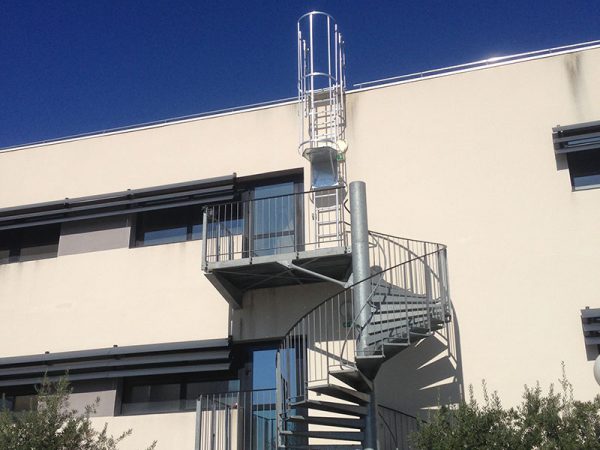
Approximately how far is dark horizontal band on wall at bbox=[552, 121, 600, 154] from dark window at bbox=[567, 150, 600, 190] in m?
0.21

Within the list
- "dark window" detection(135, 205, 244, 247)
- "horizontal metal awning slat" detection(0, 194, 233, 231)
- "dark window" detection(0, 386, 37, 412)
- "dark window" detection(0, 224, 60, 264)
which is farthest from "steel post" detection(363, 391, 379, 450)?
"dark window" detection(0, 224, 60, 264)

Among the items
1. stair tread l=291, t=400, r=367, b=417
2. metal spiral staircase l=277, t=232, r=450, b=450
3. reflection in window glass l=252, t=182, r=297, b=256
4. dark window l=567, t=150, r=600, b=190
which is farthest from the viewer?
reflection in window glass l=252, t=182, r=297, b=256

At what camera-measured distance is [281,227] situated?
11820 mm

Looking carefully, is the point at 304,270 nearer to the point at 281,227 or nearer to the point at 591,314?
the point at 281,227

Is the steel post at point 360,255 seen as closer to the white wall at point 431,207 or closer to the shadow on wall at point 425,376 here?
the white wall at point 431,207

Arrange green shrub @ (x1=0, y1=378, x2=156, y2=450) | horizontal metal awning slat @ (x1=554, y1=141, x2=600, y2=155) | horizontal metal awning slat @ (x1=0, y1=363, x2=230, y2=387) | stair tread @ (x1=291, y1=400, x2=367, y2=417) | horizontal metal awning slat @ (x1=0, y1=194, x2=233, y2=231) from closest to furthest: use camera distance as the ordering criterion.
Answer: green shrub @ (x1=0, y1=378, x2=156, y2=450), stair tread @ (x1=291, y1=400, x2=367, y2=417), horizontal metal awning slat @ (x1=554, y1=141, x2=600, y2=155), horizontal metal awning slat @ (x1=0, y1=363, x2=230, y2=387), horizontal metal awning slat @ (x1=0, y1=194, x2=233, y2=231)

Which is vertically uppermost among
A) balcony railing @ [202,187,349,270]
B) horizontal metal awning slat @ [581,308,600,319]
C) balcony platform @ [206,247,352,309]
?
balcony railing @ [202,187,349,270]

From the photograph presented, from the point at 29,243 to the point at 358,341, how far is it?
21.9 ft

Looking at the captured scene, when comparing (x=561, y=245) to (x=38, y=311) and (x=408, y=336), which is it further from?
(x=38, y=311)

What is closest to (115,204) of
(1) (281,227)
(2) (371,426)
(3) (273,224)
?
(3) (273,224)

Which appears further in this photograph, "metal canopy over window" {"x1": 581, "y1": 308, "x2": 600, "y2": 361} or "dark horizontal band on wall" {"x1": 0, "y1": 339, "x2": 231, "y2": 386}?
"dark horizontal band on wall" {"x1": 0, "y1": 339, "x2": 231, "y2": 386}

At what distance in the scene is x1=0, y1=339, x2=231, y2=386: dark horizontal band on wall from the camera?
445 inches

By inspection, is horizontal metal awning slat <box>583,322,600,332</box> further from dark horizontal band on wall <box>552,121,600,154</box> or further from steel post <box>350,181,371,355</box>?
steel post <box>350,181,371,355</box>

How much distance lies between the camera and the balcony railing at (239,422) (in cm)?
1061
